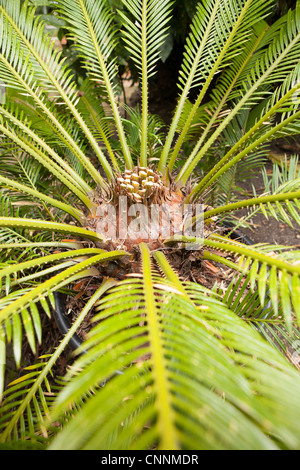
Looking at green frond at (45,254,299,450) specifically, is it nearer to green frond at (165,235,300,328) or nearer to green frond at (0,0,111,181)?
green frond at (165,235,300,328)

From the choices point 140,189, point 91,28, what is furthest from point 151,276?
point 91,28

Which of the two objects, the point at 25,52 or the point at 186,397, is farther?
the point at 25,52

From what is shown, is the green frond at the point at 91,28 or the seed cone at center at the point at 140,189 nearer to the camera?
the seed cone at center at the point at 140,189

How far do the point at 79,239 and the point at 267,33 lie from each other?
103cm

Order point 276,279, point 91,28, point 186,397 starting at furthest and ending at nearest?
point 91,28
point 276,279
point 186,397

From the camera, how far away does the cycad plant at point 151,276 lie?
365 millimetres

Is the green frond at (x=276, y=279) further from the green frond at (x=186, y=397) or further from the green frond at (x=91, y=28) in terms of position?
the green frond at (x=91, y=28)

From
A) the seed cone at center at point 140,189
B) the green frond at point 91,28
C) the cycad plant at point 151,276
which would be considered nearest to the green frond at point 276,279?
the cycad plant at point 151,276

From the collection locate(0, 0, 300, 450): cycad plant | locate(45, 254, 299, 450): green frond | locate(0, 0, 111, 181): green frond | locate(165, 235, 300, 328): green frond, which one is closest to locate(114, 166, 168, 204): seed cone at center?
locate(0, 0, 300, 450): cycad plant

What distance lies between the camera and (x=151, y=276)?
2.15ft

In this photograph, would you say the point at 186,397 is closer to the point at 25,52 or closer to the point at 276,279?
the point at 276,279
